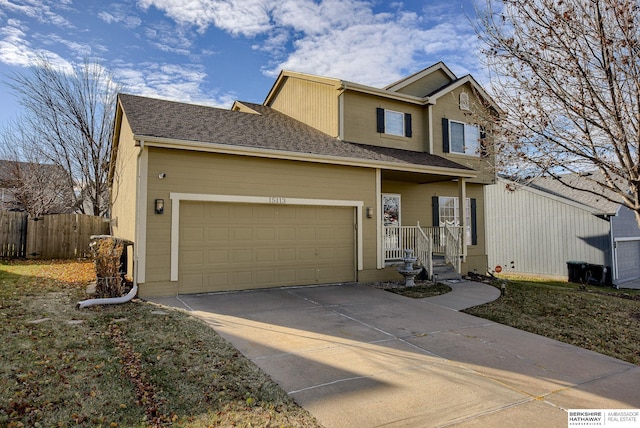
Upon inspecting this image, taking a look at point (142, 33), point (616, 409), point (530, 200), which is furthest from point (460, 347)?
point (530, 200)

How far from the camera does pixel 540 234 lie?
1759cm

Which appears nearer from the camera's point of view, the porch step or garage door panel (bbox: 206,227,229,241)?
garage door panel (bbox: 206,227,229,241)

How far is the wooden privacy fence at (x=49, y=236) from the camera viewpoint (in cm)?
1456

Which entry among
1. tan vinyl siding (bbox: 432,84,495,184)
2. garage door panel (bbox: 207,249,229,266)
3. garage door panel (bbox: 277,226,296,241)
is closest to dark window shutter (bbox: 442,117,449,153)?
tan vinyl siding (bbox: 432,84,495,184)

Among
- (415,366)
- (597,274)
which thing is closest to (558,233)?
(597,274)

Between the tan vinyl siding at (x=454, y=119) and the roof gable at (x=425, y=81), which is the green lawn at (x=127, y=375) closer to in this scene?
the tan vinyl siding at (x=454, y=119)

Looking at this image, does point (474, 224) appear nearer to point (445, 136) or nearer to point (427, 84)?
point (445, 136)

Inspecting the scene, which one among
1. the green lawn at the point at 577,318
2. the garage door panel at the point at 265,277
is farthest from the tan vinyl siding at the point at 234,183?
the green lawn at the point at 577,318

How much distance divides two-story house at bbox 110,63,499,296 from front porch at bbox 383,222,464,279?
1.6 inches

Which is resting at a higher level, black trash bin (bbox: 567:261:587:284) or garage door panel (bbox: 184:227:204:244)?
garage door panel (bbox: 184:227:204:244)

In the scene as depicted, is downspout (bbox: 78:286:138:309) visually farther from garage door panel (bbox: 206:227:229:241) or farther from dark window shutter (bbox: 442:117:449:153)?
dark window shutter (bbox: 442:117:449:153)

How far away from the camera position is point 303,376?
3996 millimetres

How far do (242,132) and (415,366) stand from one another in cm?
734

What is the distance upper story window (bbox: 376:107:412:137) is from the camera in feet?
40.4
